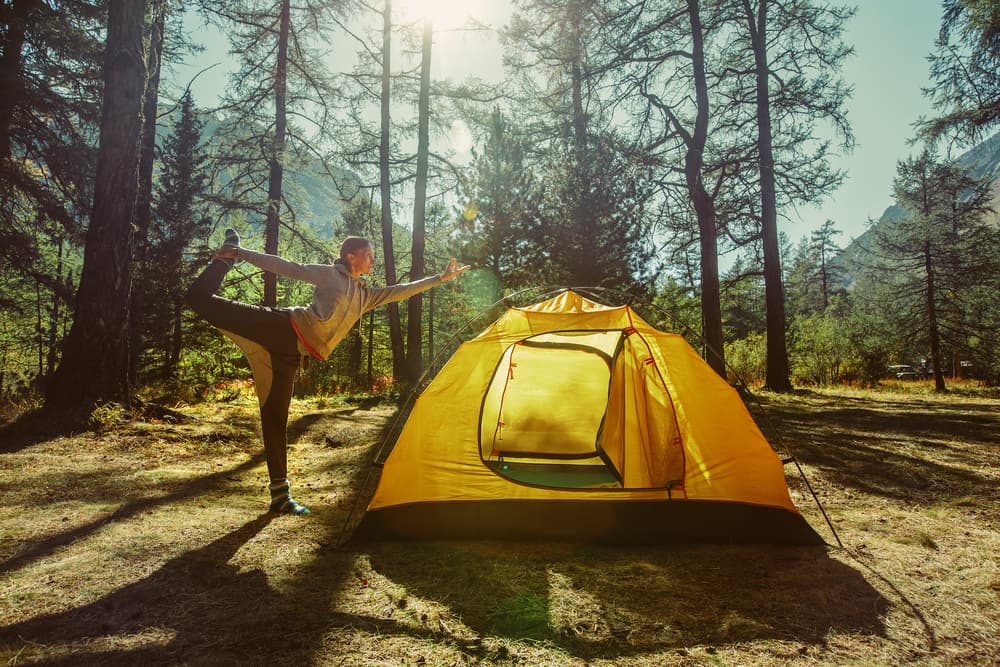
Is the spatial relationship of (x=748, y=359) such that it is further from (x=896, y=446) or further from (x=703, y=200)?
(x=896, y=446)

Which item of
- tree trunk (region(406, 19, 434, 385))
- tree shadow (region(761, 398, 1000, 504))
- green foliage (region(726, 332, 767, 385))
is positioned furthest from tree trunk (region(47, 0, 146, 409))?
green foliage (region(726, 332, 767, 385))

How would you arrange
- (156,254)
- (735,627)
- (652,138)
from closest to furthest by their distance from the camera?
1. (735,627)
2. (652,138)
3. (156,254)

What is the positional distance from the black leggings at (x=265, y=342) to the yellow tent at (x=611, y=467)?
92 centimetres

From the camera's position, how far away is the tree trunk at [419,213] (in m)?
12.7

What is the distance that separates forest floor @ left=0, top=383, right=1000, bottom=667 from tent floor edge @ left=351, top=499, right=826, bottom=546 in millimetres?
103

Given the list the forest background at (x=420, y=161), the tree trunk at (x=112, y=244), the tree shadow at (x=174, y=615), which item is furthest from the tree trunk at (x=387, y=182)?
the tree shadow at (x=174, y=615)

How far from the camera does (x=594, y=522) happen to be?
11.5ft

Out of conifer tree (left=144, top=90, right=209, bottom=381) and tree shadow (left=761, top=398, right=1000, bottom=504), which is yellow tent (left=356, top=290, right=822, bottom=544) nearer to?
tree shadow (left=761, top=398, right=1000, bottom=504)

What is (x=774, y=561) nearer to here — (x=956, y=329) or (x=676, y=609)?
(x=676, y=609)

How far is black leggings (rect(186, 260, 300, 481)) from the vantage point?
11.3 feet

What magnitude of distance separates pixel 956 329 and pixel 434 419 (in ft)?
78.7

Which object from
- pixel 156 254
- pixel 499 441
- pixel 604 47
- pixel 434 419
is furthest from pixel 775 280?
pixel 156 254

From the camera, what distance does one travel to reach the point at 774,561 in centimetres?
316

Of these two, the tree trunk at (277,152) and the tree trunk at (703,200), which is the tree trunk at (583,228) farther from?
the tree trunk at (277,152)
